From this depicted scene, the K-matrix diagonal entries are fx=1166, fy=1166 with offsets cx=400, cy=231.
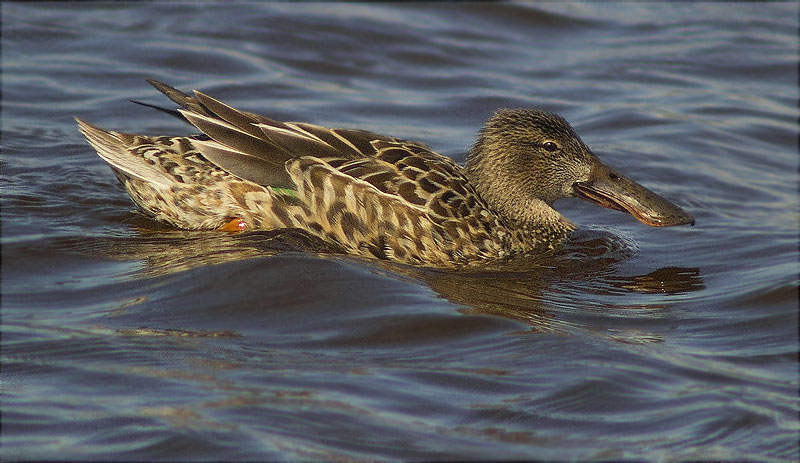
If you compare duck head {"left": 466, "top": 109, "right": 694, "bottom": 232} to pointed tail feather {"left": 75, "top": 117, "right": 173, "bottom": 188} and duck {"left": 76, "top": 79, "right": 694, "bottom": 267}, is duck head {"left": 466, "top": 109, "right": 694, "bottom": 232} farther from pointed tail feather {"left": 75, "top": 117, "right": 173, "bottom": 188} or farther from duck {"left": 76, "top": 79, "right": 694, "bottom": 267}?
pointed tail feather {"left": 75, "top": 117, "right": 173, "bottom": 188}

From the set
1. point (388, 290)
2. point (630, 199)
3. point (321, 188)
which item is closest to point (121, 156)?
point (321, 188)

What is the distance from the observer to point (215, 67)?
38.3ft

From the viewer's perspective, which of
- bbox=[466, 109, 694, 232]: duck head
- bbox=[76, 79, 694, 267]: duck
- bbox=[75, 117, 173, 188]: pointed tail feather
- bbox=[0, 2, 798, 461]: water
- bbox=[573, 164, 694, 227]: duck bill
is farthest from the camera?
bbox=[466, 109, 694, 232]: duck head

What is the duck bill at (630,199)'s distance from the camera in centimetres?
759

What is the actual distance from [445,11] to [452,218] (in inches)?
274

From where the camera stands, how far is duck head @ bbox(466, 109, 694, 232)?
772cm

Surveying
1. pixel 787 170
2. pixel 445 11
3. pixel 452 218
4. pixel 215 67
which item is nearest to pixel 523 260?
pixel 452 218

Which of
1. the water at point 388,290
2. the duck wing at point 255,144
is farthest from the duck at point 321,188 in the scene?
the water at point 388,290

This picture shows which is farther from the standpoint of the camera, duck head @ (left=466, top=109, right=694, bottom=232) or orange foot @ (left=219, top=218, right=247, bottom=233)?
duck head @ (left=466, top=109, right=694, bottom=232)

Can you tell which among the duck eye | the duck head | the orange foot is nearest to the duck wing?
the orange foot

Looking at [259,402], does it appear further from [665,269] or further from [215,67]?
[215,67]

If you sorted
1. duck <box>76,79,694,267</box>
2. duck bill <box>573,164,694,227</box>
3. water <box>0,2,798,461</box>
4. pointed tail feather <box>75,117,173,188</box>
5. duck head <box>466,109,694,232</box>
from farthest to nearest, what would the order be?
duck head <box>466,109,694,232</box>, duck bill <box>573,164,694,227</box>, pointed tail feather <box>75,117,173,188</box>, duck <box>76,79,694,267</box>, water <box>0,2,798,461</box>

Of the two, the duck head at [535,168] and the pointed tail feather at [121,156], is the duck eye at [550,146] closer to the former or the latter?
the duck head at [535,168]

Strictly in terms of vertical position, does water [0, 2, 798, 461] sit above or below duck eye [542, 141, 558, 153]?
below
